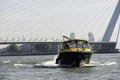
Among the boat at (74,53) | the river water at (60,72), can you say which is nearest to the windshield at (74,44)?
the boat at (74,53)

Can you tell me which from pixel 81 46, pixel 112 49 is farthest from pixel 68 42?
pixel 112 49

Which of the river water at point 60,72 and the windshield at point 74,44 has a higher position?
the windshield at point 74,44

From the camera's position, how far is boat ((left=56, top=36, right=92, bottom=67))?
45125 millimetres

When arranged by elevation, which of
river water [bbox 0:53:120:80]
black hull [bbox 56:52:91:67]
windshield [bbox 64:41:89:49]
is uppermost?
windshield [bbox 64:41:89:49]

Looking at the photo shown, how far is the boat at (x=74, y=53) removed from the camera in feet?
148

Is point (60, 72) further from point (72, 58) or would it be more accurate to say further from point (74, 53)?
point (72, 58)

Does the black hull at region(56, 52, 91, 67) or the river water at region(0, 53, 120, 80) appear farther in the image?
the black hull at region(56, 52, 91, 67)

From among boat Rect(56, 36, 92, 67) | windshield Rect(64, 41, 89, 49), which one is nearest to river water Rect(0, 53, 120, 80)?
boat Rect(56, 36, 92, 67)

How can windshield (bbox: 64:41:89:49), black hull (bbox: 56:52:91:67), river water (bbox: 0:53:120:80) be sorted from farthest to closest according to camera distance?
windshield (bbox: 64:41:89:49) < black hull (bbox: 56:52:91:67) < river water (bbox: 0:53:120:80)

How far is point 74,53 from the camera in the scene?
45.0m

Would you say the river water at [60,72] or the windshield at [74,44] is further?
the windshield at [74,44]

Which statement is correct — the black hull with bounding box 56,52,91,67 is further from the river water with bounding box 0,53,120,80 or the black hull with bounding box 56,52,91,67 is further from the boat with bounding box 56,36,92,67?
the river water with bounding box 0,53,120,80

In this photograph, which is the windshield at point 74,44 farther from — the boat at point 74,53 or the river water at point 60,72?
the river water at point 60,72

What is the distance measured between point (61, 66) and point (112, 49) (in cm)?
9134
